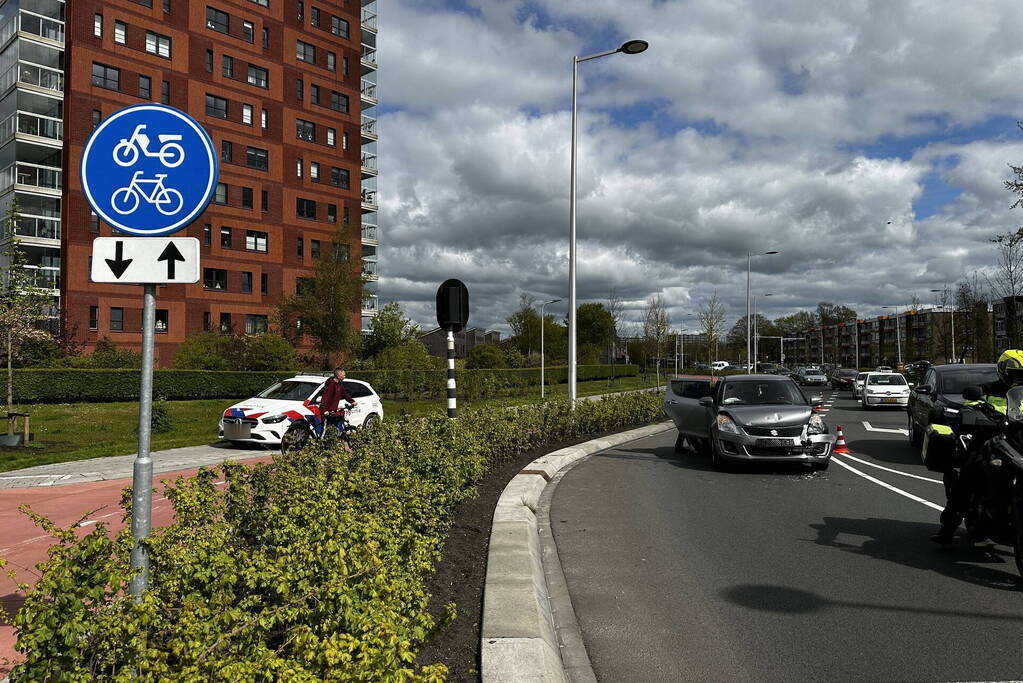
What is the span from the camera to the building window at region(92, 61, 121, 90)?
137 feet

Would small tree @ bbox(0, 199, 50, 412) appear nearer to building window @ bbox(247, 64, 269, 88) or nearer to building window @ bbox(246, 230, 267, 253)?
building window @ bbox(246, 230, 267, 253)

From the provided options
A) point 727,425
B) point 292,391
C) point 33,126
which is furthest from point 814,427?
point 33,126

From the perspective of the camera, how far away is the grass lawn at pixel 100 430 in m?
13.7

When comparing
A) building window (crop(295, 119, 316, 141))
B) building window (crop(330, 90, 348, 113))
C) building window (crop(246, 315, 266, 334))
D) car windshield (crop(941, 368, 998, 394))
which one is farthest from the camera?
building window (crop(330, 90, 348, 113))

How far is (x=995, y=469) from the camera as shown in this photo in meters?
5.63

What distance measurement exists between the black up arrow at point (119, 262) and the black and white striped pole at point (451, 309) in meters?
7.57

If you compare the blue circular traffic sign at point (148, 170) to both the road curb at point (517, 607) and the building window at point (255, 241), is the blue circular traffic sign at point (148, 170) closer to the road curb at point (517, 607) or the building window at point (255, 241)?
the road curb at point (517, 607)

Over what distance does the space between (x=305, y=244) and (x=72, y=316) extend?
50.8ft

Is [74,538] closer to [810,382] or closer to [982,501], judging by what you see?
[982,501]

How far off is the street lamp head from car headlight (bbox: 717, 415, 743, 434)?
10144 millimetres

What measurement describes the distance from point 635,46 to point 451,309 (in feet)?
33.4

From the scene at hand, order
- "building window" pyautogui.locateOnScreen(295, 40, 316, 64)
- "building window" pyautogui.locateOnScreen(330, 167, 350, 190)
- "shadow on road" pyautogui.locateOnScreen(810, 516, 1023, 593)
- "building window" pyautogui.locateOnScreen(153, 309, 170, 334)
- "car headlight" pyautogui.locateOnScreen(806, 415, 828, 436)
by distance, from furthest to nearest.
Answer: "building window" pyautogui.locateOnScreen(330, 167, 350, 190), "building window" pyautogui.locateOnScreen(295, 40, 316, 64), "building window" pyautogui.locateOnScreen(153, 309, 170, 334), "car headlight" pyautogui.locateOnScreen(806, 415, 828, 436), "shadow on road" pyautogui.locateOnScreen(810, 516, 1023, 593)

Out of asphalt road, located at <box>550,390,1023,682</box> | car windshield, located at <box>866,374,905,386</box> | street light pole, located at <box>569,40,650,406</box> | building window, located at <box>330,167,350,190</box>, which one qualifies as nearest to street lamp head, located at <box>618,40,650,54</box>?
street light pole, located at <box>569,40,650,406</box>

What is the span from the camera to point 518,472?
1102 cm
